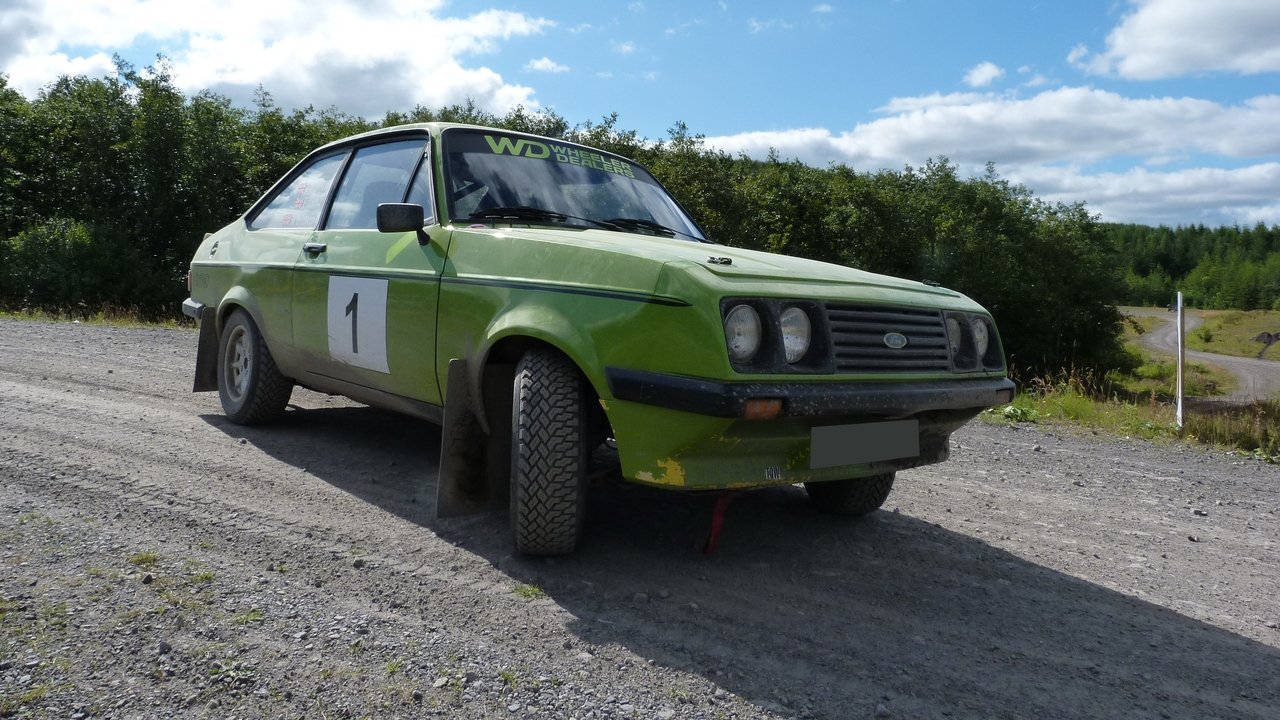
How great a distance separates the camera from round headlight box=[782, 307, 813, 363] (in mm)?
2846

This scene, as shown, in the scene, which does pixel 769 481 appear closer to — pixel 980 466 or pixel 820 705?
pixel 820 705

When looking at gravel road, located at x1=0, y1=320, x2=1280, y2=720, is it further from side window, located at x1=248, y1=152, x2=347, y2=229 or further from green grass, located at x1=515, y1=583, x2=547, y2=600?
side window, located at x1=248, y1=152, x2=347, y2=229

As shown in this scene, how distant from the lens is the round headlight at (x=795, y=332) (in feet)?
9.34

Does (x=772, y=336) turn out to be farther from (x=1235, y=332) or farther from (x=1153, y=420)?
(x=1235, y=332)

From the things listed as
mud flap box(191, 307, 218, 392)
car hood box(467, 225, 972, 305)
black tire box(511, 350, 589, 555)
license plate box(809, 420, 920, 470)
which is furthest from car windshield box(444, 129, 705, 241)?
mud flap box(191, 307, 218, 392)

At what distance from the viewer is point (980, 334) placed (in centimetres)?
359

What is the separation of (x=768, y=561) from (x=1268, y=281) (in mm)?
139504

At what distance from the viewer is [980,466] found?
18.4ft

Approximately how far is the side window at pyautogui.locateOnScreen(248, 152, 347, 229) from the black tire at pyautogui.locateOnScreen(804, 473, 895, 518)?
3.11m

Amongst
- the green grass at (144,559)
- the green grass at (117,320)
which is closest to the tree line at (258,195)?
the green grass at (117,320)

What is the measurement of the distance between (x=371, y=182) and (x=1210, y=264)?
525ft

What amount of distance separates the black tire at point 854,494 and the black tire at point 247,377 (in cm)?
318

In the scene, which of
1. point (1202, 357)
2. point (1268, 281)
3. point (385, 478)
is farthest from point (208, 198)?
point (1268, 281)

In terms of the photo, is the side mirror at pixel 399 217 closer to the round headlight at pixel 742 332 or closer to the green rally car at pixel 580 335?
the green rally car at pixel 580 335
